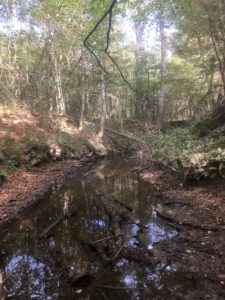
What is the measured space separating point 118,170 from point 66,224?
23.4ft

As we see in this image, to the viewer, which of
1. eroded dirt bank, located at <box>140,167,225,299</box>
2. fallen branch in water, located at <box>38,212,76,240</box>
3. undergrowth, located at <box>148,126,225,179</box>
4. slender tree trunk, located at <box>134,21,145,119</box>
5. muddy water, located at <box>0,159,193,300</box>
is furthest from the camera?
slender tree trunk, located at <box>134,21,145,119</box>

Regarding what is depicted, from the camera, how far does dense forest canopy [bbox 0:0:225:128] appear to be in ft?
44.6

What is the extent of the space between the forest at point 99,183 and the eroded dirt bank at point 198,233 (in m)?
0.03

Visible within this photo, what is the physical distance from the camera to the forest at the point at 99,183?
15.8 feet

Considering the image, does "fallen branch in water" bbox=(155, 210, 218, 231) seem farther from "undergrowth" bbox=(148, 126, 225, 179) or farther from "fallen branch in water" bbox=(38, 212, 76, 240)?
"fallen branch in water" bbox=(38, 212, 76, 240)

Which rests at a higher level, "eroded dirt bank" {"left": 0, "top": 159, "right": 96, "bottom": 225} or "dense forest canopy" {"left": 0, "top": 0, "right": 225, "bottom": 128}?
"dense forest canopy" {"left": 0, "top": 0, "right": 225, "bottom": 128}

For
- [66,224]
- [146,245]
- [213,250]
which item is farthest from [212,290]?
[66,224]

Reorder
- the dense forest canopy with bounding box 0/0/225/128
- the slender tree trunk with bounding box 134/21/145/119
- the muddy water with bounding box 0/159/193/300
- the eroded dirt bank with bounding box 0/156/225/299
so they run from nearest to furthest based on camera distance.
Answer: the muddy water with bounding box 0/159/193/300 < the eroded dirt bank with bounding box 0/156/225/299 < the dense forest canopy with bounding box 0/0/225/128 < the slender tree trunk with bounding box 134/21/145/119

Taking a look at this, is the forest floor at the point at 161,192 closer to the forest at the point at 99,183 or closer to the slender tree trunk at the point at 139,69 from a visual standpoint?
the forest at the point at 99,183

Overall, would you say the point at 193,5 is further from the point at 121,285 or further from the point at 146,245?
the point at 121,285

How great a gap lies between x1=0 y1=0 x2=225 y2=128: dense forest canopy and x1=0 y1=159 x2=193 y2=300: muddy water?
447cm

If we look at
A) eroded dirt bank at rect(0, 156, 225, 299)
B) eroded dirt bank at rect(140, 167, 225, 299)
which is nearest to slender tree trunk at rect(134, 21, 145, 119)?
eroded dirt bank at rect(0, 156, 225, 299)

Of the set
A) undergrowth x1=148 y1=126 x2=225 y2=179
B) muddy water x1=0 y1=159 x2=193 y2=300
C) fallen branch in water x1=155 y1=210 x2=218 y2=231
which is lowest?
muddy water x1=0 y1=159 x2=193 y2=300

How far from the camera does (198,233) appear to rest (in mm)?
6273
